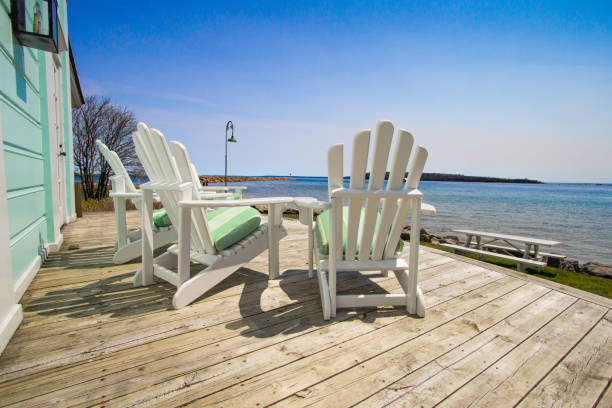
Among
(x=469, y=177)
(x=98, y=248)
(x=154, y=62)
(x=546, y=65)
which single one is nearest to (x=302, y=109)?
(x=154, y=62)

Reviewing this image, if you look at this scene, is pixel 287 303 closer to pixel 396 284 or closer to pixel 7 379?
pixel 396 284

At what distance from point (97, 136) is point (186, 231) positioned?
40.8ft

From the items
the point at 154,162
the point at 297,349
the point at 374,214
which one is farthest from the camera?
the point at 154,162

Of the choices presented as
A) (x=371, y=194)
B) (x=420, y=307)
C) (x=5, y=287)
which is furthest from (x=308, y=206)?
(x=5, y=287)

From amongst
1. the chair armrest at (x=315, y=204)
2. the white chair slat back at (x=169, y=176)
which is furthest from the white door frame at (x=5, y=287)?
the chair armrest at (x=315, y=204)

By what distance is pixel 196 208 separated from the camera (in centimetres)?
187

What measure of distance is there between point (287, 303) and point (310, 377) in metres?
0.77

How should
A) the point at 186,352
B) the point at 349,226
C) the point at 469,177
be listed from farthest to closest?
the point at 469,177, the point at 349,226, the point at 186,352

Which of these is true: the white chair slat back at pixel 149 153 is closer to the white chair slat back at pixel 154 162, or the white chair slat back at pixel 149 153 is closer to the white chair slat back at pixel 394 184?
the white chair slat back at pixel 154 162

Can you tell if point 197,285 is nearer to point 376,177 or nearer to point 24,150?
point 376,177

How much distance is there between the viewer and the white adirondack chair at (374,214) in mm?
1634

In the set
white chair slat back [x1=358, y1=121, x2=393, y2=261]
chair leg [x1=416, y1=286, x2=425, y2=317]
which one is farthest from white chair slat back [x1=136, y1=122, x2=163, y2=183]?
chair leg [x1=416, y1=286, x2=425, y2=317]

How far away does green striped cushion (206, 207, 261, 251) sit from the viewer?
2045 millimetres

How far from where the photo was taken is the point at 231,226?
2.17 meters
